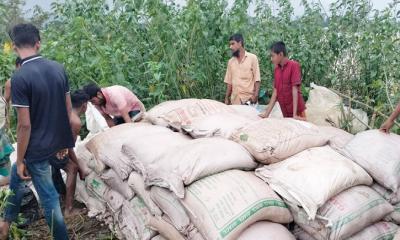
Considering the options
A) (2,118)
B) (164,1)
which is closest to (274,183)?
(2,118)

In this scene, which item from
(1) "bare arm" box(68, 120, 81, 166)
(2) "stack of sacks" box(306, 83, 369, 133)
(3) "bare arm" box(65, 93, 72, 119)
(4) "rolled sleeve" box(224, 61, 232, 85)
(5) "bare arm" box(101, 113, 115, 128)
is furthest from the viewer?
(4) "rolled sleeve" box(224, 61, 232, 85)

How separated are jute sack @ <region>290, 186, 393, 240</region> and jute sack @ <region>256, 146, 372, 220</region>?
0.06 meters

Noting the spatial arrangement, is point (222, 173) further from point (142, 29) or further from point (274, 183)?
point (142, 29)

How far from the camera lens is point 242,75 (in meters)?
4.65

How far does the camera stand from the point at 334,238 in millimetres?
2379

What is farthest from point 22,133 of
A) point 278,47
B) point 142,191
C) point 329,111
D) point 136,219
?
point 329,111

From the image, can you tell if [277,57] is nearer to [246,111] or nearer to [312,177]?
[246,111]

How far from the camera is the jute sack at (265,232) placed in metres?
2.33

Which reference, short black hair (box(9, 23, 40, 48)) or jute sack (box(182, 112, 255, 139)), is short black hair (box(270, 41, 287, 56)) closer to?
jute sack (box(182, 112, 255, 139))

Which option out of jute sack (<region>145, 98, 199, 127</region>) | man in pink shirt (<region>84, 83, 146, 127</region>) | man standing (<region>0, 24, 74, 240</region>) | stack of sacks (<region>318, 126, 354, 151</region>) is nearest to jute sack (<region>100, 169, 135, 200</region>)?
man standing (<region>0, 24, 74, 240</region>)

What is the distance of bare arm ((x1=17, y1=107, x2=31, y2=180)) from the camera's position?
259 cm

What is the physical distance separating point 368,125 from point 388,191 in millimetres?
1600

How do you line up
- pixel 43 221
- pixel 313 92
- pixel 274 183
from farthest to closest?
1. pixel 313 92
2. pixel 43 221
3. pixel 274 183

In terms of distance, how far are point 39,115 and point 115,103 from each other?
1.08m
